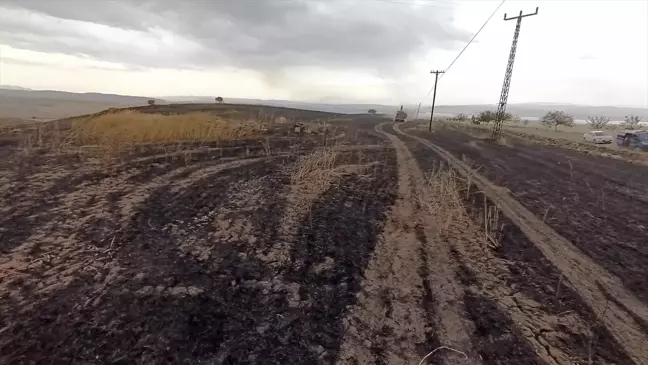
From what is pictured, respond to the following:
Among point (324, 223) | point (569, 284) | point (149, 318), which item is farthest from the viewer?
point (324, 223)

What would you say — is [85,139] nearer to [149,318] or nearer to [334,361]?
[149,318]

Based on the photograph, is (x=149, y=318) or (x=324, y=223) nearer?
(x=149, y=318)

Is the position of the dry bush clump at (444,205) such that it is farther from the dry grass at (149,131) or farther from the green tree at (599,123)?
the green tree at (599,123)

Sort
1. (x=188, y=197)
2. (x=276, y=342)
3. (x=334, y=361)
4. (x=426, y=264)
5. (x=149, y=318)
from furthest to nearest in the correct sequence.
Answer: (x=188, y=197) → (x=426, y=264) → (x=149, y=318) → (x=276, y=342) → (x=334, y=361)

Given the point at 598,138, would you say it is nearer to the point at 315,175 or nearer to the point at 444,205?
the point at 444,205

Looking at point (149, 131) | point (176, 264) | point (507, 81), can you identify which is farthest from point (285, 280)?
point (507, 81)

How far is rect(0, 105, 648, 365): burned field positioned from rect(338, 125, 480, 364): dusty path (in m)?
0.02

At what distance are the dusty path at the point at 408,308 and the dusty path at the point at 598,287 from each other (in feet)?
5.09

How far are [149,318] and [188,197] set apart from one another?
4620 millimetres

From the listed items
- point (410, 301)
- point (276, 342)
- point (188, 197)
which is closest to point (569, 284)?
point (410, 301)

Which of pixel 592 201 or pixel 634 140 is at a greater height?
pixel 634 140

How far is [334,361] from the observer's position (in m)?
3.36

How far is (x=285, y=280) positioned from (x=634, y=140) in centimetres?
3293

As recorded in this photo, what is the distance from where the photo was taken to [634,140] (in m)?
27.8
